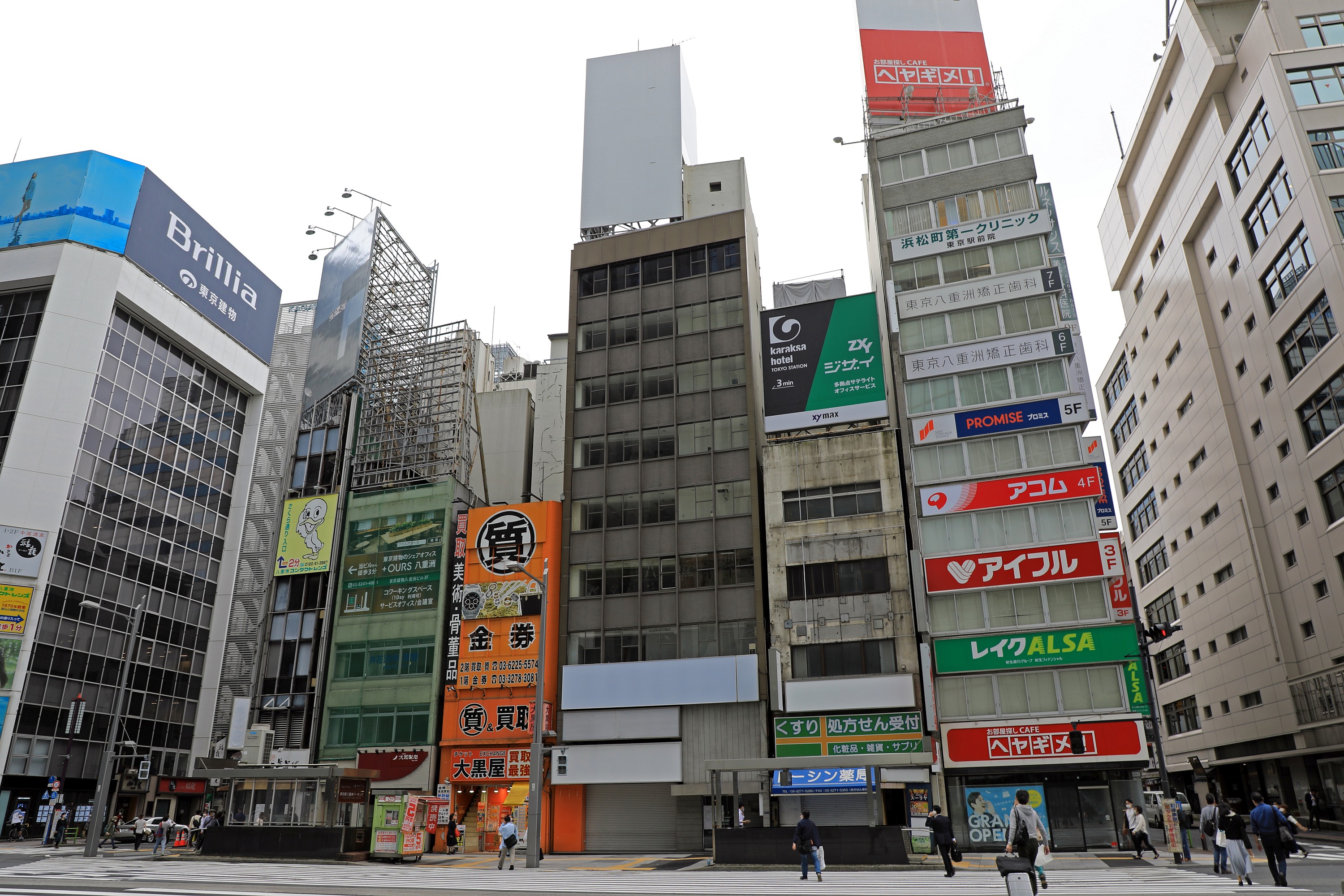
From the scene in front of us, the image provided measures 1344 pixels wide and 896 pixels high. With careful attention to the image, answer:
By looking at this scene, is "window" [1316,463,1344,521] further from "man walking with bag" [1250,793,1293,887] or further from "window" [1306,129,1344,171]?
"man walking with bag" [1250,793,1293,887]

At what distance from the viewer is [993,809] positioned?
39.6 m

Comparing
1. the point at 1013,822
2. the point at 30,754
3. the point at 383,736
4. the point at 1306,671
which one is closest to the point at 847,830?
the point at 1013,822

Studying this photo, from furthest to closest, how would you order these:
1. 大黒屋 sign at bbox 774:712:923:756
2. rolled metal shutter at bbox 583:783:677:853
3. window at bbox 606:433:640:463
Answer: window at bbox 606:433:640:463
rolled metal shutter at bbox 583:783:677:853
大黒屋 sign at bbox 774:712:923:756

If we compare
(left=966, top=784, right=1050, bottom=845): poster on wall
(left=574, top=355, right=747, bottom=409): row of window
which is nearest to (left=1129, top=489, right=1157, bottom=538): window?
(left=966, top=784, right=1050, bottom=845): poster on wall

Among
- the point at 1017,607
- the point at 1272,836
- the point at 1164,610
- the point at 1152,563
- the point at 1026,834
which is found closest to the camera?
the point at 1026,834

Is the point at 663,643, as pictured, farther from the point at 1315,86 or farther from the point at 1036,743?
the point at 1315,86

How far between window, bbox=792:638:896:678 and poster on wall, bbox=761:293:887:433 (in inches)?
453

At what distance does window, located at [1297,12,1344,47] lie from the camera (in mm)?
49656

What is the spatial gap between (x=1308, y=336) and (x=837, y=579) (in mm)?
28409

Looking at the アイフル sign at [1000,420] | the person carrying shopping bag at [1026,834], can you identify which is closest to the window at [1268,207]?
the アイフル sign at [1000,420]

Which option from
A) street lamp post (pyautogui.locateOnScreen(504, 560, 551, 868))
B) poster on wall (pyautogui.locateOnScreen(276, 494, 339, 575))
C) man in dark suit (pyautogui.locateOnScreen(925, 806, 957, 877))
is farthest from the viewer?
poster on wall (pyautogui.locateOnScreen(276, 494, 339, 575))

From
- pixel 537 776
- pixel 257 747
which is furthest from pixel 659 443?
pixel 257 747

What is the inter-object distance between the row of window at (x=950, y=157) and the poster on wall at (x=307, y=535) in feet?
130

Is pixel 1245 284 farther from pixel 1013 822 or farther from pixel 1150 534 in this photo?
pixel 1013 822
